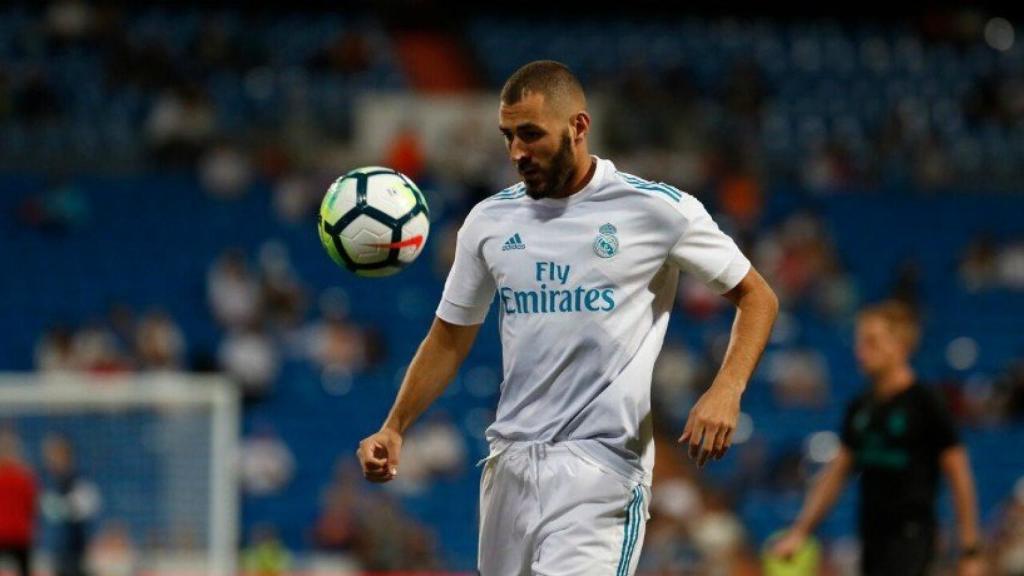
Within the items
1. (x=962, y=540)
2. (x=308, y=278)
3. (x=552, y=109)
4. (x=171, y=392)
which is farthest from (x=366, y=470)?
(x=308, y=278)

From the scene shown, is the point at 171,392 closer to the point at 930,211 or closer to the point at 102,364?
the point at 102,364

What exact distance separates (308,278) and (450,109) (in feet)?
12.0

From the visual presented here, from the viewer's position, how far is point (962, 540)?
7.10 metres

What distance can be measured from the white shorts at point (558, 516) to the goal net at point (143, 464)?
871 cm

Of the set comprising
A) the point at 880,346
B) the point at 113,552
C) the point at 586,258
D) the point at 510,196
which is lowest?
the point at 113,552

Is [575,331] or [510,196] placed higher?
[510,196]

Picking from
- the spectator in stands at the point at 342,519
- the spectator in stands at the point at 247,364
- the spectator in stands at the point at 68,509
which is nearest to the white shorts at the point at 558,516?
the spectator in stands at the point at 68,509

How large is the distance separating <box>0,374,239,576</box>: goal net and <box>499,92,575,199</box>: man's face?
29.5 ft

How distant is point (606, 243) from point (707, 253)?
285mm

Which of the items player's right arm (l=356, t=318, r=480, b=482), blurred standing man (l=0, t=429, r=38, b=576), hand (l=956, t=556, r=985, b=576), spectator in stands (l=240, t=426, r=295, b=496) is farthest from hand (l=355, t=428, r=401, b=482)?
spectator in stands (l=240, t=426, r=295, b=496)

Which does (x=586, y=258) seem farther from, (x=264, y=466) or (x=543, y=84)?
(x=264, y=466)

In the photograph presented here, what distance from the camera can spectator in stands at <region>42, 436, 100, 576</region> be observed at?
491 inches

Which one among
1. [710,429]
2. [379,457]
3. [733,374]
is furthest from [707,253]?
[379,457]

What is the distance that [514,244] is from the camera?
4867 millimetres
